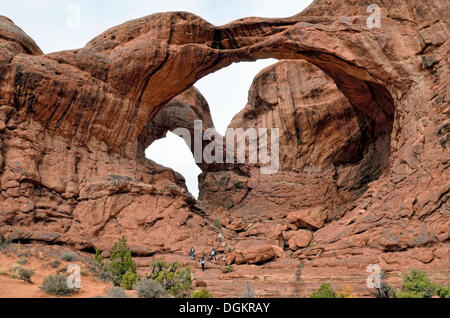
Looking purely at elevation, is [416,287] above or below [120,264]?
below

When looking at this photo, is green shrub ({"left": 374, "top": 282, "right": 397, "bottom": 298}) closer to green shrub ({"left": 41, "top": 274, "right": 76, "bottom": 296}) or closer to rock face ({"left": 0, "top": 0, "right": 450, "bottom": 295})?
rock face ({"left": 0, "top": 0, "right": 450, "bottom": 295})

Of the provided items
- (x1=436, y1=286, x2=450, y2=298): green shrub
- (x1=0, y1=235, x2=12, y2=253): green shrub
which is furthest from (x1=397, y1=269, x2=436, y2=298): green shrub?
(x1=0, y1=235, x2=12, y2=253): green shrub

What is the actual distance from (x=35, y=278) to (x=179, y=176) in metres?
15.4

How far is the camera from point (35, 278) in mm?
11523

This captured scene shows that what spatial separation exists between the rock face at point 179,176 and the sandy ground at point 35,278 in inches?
103

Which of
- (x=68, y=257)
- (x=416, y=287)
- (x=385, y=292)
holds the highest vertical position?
(x=68, y=257)

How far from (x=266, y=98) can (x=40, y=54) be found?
64.7 feet

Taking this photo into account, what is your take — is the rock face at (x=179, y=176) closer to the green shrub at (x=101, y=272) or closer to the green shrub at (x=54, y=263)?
the green shrub at (x=101, y=272)

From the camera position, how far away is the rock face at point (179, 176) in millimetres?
16594

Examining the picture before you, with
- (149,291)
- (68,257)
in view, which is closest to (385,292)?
(149,291)

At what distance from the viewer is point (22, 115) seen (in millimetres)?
19531

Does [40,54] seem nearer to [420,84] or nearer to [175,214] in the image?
[175,214]

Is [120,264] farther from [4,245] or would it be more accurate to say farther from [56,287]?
[56,287]
